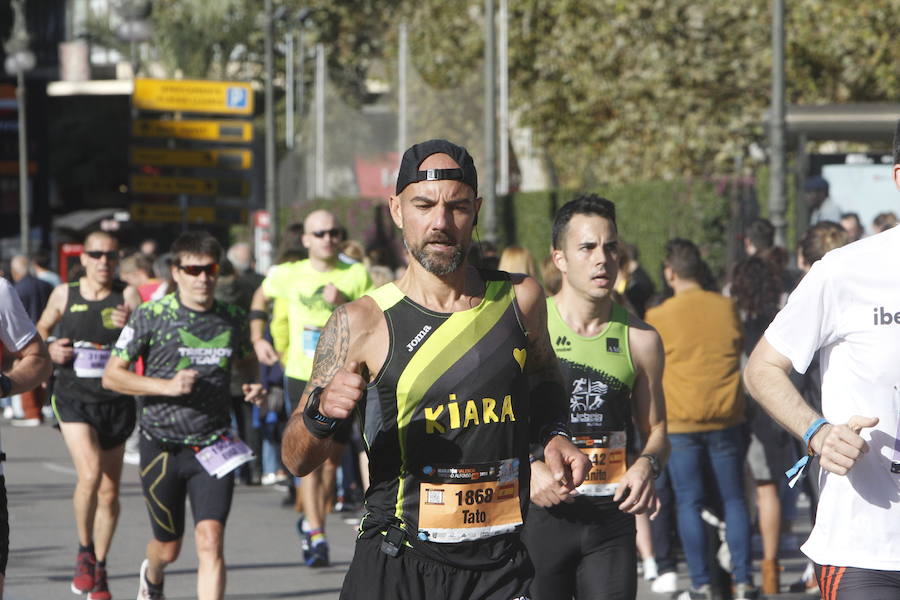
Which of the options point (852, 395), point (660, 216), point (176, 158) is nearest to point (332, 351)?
Result: point (852, 395)

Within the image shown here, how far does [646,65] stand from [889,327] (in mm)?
24303

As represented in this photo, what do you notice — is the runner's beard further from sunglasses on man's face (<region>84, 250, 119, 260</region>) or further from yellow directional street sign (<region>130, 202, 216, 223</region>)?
yellow directional street sign (<region>130, 202, 216, 223</region>)

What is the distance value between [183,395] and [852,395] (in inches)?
174

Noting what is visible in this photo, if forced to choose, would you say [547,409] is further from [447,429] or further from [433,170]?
[433,170]

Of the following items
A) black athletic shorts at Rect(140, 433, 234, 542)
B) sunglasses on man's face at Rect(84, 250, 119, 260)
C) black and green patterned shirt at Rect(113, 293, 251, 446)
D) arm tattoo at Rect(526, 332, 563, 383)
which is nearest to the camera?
arm tattoo at Rect(526, 332, 563, 383)

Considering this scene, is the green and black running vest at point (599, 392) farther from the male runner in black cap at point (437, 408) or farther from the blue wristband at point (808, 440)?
the blue wristband at point (808, 440)

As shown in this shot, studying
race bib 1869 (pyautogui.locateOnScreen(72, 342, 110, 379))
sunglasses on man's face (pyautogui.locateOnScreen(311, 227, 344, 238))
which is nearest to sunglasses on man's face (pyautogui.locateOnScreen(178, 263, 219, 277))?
race bib 1869 (pyautogui.locateOnScreen(72, 342, 110, 379))

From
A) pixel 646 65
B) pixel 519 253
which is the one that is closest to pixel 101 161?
pixel 646 65

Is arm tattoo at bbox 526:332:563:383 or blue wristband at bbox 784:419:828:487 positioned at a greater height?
arm tattoo at bbox 526:332:563:383

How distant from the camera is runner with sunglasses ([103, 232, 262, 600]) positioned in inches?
306

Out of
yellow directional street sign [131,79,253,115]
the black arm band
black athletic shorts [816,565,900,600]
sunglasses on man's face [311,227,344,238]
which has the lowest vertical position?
black athletic shorts [816,565,900,600]

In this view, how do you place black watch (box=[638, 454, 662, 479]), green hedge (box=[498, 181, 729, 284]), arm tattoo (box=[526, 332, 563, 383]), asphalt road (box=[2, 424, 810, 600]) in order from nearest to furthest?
arm tattoo (box=[526, 332, 563, 383]) → black watch (box=[638, 454, 662, 479]) → asphalt road (box=[2, 424, 810, 600]) → green hedge (box=[498, 181, 729, 284])

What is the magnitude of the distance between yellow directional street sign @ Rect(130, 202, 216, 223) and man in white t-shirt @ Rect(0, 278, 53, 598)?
2408cm

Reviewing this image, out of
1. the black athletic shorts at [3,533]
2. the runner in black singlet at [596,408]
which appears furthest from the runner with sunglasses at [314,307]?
the black athletic shorts at [3,533]
